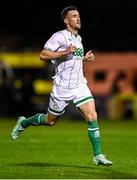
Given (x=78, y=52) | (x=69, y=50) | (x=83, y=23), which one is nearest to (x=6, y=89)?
(x=83, y=23)

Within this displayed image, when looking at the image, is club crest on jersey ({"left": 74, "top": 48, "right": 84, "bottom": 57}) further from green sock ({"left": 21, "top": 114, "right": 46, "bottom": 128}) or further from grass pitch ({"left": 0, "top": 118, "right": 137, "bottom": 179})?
grass pitch ({"left": 0, "top": 118, "right": 137, "bottom": 179})

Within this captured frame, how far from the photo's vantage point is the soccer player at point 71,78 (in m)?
14.9

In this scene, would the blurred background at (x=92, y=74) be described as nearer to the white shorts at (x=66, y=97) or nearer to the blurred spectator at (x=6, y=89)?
the blurred spectator at (x=6, y=89)

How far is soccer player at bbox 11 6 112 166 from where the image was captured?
14.9 meters

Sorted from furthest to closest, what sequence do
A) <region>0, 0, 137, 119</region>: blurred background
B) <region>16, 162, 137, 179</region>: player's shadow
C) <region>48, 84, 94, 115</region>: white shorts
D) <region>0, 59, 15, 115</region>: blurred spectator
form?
<region>0, 59, 15, 115</region>: blurred spectator → <region>0, 0, 137, 119</region>: blurred background → <region>48, 84, 94, 115</region>: white shorts → <region>16, 162, 137, 179</region>: player's shadow

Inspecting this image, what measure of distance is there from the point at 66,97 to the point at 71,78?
0.33 m

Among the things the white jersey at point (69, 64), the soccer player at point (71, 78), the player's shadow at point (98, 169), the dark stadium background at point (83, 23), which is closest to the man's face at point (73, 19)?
the soccer player at point (71, 78)

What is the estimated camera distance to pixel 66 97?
15.0 m

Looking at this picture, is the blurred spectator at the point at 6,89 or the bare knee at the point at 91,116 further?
the blurred spectator at the point at 6,89

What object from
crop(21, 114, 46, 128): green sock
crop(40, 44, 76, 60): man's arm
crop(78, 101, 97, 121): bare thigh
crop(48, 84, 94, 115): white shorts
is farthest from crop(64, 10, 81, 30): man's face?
crop(21, 114, 46, 128): green sock

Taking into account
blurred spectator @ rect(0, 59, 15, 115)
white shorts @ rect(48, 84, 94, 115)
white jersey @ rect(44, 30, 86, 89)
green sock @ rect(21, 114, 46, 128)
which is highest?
white jersey @ rect(44, 30, 86, 89)

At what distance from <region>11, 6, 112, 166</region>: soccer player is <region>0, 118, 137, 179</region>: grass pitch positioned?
650 millimetres

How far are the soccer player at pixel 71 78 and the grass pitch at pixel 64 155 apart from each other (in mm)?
650

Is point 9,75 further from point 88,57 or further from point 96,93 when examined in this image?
point 88,57
